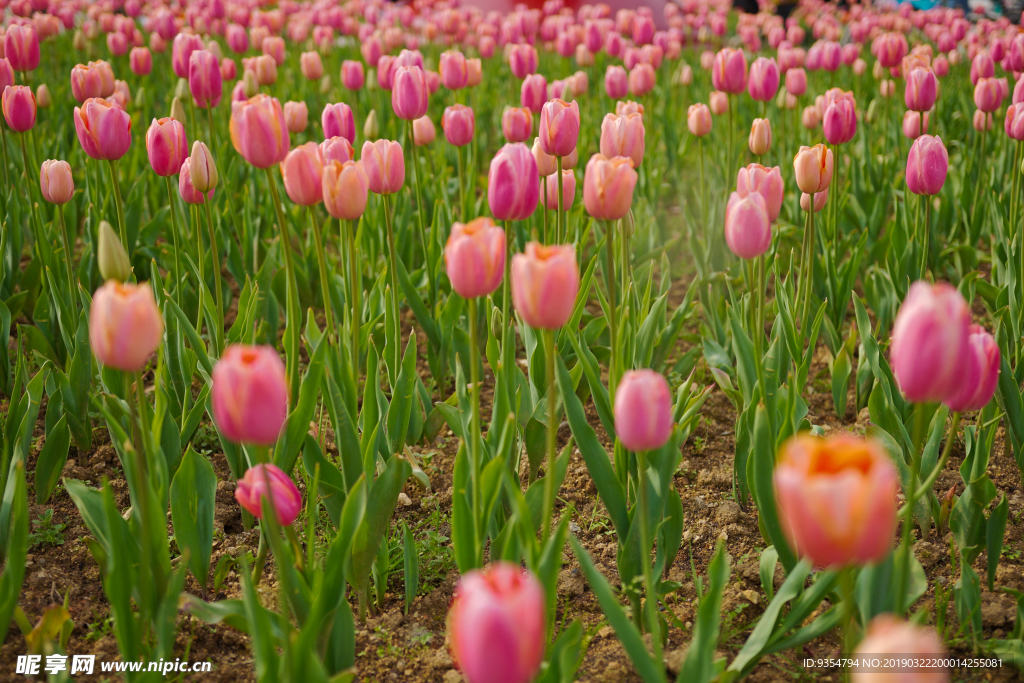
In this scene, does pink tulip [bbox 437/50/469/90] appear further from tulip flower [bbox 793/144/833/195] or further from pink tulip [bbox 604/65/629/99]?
tulip flower [bbox 793/144/833/195]

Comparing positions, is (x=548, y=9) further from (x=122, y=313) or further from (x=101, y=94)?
(x=122, y=313)

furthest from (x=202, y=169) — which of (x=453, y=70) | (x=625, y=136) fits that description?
(x=453, y=70)

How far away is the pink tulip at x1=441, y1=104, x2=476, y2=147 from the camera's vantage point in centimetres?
270

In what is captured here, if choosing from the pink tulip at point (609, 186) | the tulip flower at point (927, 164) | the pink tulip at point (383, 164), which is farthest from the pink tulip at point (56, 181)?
the tulip flower at point (927, 164)

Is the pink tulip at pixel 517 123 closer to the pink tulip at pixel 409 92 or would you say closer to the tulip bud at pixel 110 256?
the pink tulip at pixel 409 92

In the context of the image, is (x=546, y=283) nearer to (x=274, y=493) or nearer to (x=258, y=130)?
(x=274, y=493)

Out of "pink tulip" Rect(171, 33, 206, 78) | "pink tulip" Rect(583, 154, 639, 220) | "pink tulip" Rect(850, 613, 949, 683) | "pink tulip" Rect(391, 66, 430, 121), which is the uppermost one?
"pink tulip" Rect(171, 33, 206, 78)

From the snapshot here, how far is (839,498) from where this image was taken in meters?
0.75

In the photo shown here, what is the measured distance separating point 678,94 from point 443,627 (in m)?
5.38

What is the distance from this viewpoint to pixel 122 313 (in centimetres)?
107

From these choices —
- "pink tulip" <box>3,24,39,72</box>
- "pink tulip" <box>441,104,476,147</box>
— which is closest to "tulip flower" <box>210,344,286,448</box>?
"pink tulip" <box>441,104,476,147</box>

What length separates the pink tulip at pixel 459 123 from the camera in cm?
270

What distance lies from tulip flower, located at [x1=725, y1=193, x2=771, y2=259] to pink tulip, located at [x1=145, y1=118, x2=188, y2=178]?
1362 mm

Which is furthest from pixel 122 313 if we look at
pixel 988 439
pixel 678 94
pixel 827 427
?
pixel 678 94
